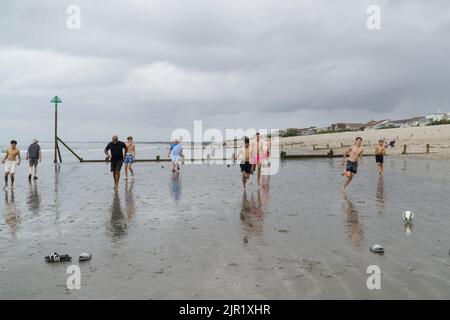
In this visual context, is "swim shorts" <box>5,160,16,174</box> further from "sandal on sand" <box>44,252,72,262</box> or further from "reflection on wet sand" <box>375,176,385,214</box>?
"reflection on wet sand" <box>375,176,385,214</box>

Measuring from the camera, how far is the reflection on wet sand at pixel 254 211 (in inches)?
327

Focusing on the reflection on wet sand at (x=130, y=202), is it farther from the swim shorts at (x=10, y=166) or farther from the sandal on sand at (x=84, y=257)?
the swim shorts at (x=10, y=166)

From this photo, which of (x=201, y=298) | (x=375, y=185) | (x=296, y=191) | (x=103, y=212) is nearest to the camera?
(x=201, y=298)

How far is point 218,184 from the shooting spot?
17.3m

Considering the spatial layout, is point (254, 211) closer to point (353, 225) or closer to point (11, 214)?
point (353, 225)

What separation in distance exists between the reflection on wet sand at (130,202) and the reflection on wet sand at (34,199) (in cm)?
236

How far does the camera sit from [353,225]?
8703 millimetres

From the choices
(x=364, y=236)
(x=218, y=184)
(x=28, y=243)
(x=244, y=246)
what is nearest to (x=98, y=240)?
(x=28, y=243)

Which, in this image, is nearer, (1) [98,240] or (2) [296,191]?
(1) [98,240]

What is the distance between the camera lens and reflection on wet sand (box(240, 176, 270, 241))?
8.30 m

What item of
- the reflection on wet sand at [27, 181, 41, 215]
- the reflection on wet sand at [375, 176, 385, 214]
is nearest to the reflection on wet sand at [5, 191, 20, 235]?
the reflection on wet sand at [27, 181, 41, 215]
